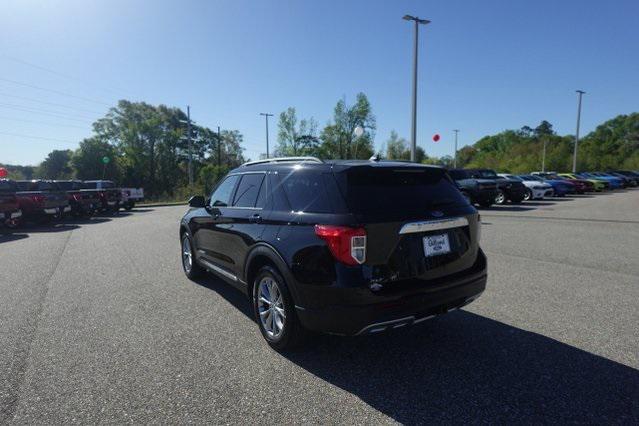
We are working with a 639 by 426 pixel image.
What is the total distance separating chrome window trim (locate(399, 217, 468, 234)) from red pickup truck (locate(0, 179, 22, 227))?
595 inches

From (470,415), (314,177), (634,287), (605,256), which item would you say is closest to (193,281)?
(314,177)

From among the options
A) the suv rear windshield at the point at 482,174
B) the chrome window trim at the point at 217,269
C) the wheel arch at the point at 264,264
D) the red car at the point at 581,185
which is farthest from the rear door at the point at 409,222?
the red car at the point at 581,185

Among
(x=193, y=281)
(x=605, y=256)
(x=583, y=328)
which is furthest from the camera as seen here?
(x=605, y=256)

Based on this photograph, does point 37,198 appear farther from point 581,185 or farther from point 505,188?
point 581,185

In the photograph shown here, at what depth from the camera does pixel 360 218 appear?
3.04 metres

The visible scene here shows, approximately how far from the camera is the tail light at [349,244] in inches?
118

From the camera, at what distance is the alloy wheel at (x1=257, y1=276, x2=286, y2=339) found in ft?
12.1

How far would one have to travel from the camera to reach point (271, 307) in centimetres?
382

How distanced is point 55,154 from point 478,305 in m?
84.4

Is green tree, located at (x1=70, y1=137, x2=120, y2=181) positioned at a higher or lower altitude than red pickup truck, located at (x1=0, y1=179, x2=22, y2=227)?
higher

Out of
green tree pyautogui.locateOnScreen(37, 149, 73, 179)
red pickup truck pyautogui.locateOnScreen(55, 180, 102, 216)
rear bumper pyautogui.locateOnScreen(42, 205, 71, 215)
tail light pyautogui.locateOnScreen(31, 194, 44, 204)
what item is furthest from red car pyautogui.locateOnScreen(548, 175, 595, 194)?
green tree pyautogui.locateOnScreen(37, 149, 73, 179)

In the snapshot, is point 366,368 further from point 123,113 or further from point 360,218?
point 123,113

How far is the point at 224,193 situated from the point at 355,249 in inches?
111

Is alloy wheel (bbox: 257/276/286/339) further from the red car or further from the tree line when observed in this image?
the tree line
